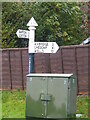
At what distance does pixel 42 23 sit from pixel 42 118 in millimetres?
9907

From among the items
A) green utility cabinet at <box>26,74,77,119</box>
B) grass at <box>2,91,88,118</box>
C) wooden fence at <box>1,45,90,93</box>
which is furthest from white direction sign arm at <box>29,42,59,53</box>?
wooden fence at <box>1,45,90,93</box>

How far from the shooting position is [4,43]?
16.1 m

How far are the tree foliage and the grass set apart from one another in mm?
5186

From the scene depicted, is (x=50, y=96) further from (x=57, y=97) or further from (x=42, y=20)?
(x=42, y=20)

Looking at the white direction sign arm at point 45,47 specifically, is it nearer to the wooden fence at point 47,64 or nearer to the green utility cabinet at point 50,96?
the green utility cabinet at point 50,96

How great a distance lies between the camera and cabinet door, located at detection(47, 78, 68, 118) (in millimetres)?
6457

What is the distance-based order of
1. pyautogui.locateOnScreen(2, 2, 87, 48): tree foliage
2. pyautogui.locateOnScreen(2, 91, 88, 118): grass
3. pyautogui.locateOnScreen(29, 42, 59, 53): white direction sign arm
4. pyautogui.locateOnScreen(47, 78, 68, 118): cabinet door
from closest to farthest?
pyautogui.locateOnScreen(47, 78, 68, 118): cabinet door
pyautogui.locateOnScreen(29, 42, 59, 53): white direction sign arm
pyautogui.locateOnScreen(2, 91, 88, 118): grass
pyautogui.locateOnScreen(2, 2, 87, 48): tree foliage

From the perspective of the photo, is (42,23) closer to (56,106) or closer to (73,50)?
(73,50)

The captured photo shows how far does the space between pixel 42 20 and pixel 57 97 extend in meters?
9.92

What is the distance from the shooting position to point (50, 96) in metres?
6.54

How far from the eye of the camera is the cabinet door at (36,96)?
660cm

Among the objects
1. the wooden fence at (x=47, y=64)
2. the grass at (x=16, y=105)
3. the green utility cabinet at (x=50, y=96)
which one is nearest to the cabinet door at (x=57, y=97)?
the green utility cabinet at (x=50, y=96)

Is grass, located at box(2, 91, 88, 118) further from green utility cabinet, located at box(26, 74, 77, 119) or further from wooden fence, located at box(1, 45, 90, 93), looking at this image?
green utility cabinet, located at box(26, 74, 77, 119)

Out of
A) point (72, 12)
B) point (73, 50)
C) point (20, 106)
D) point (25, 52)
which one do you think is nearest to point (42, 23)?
point (72, 12)
